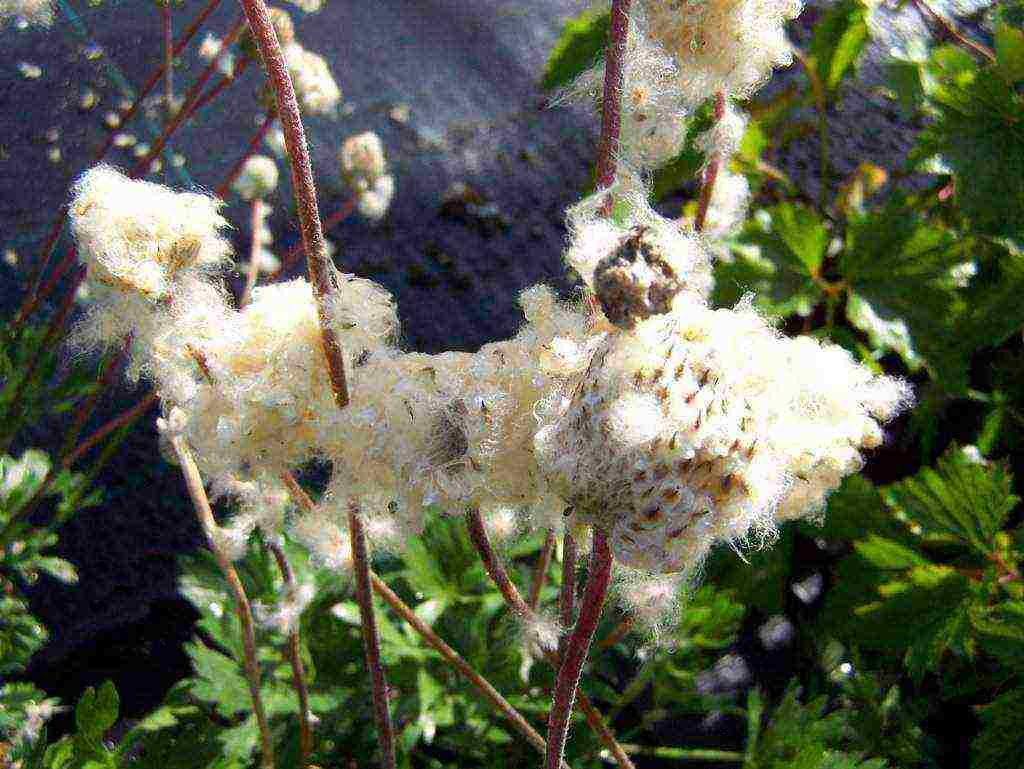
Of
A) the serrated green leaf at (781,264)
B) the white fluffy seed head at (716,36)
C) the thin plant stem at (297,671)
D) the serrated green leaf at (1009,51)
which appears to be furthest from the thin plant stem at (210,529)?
the serrated green leaf at (1009,51)

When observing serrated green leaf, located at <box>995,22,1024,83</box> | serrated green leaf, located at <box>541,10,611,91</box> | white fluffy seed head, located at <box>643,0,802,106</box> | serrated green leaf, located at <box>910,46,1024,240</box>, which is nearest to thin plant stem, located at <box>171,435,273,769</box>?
white fluffy seed head, located at <box>643,0,802,106</box>

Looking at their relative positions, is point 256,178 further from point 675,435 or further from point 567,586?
point 675,435

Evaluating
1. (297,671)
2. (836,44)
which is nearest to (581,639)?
(297,671)

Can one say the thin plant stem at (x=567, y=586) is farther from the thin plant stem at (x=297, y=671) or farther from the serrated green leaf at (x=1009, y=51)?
the serrated green leaf at (x=1009, y=51)

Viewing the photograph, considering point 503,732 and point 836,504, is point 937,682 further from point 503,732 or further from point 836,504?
point 503,732

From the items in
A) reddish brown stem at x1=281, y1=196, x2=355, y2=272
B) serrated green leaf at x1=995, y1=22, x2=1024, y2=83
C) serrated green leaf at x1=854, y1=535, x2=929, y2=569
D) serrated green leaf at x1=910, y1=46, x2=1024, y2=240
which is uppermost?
serrated green leaf at x1=995, y1=22, x2=1024, y2=83

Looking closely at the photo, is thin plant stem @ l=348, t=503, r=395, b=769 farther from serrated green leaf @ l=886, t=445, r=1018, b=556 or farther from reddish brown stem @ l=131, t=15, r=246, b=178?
serrated green leaf @ l=886, t=445, r=1018, b=556
